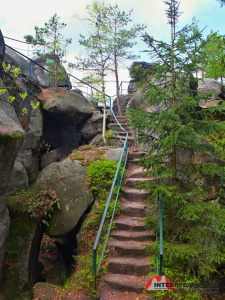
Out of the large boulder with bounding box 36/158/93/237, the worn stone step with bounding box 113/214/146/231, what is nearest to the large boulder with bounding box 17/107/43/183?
the large boulder with bounding box 36/158/93/237

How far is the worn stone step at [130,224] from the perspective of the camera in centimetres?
650

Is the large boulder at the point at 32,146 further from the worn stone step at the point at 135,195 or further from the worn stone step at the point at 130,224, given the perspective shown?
the worn stone step at the point at 130,224

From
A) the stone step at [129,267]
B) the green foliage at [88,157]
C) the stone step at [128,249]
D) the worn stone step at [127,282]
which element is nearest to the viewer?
the worn stone step at [127,282]

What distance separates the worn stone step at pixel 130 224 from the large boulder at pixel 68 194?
123 cm

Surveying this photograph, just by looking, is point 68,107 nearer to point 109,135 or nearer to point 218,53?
point 109,135

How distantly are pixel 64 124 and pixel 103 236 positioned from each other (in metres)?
8.81

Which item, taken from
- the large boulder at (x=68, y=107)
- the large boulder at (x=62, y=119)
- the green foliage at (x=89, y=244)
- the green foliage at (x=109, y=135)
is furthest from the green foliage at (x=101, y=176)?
the large boulder at (x=68, y=107)

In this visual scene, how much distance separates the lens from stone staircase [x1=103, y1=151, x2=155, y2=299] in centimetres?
509

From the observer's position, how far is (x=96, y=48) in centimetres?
1455

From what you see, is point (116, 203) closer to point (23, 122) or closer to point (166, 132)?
point (166, 132)

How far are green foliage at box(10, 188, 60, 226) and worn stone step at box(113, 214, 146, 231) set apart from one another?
6.52 ft

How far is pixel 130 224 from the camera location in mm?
6574

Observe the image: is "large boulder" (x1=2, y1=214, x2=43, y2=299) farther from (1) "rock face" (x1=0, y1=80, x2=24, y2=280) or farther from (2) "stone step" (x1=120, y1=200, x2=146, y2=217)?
(2) "stone step" (x1=120, y1=200, x2=146, y2=217)

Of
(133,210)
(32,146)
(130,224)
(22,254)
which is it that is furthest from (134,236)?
(32,146)
